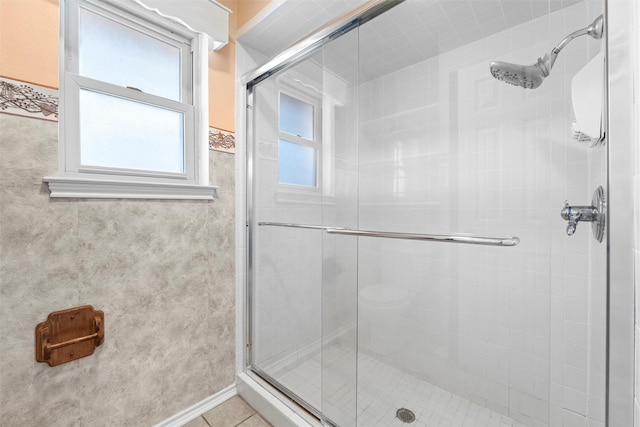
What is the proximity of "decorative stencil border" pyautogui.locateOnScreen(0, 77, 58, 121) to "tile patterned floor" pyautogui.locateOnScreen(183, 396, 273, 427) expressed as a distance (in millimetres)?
1520

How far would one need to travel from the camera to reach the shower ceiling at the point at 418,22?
104 centimetres

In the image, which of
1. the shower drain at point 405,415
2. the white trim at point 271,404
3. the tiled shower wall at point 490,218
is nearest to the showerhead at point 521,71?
the tiled shower wall at point 490,218

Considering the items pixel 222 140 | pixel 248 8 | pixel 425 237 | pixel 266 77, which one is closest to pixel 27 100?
pixel 222 140

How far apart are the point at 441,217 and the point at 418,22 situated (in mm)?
869

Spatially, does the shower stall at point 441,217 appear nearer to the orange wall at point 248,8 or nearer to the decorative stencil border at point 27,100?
the orange wall at point 248,8

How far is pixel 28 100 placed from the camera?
955mm

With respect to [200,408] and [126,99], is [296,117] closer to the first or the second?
[126,99]

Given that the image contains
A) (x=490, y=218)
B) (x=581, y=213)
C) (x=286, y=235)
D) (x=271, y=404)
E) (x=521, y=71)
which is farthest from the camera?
(x=286, y=235)

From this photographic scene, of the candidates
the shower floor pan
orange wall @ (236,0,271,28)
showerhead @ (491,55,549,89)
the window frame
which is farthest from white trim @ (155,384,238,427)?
orange wall @ (236,0,271,28)

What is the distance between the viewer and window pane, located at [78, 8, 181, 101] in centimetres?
116

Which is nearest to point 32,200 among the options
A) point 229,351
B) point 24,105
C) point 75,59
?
point 24,105

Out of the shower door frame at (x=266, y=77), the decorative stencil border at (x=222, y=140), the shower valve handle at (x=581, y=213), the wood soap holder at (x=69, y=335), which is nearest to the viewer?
the shower valve handle at (x=581, y=213)

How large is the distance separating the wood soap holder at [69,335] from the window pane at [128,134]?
24.3 inches

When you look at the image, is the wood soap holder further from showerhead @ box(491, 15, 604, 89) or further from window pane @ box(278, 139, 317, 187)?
showerhead @ box(491, 15, 604, 89)
